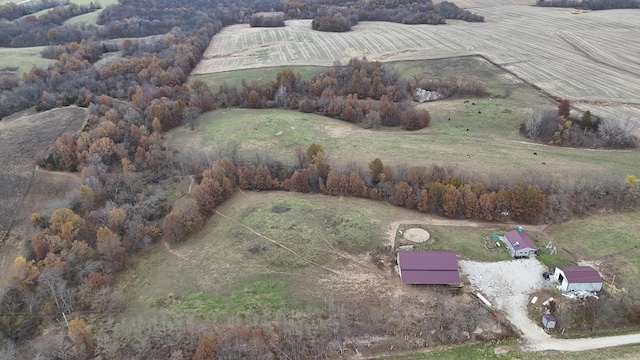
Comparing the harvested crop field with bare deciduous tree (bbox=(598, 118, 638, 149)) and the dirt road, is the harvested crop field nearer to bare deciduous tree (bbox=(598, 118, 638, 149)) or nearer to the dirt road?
bare deciduous tree (bbox=(598, 118, 638, 149))

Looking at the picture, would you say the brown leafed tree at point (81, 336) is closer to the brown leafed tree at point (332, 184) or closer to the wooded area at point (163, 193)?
the wooded area at point (163, 193)

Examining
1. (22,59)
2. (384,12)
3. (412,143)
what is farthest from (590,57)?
(22,59)

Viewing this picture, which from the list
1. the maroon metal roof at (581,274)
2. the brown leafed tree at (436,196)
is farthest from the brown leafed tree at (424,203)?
the maroon metal roof at (581,274)

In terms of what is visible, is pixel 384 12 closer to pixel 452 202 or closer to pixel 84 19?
pixel 84 19

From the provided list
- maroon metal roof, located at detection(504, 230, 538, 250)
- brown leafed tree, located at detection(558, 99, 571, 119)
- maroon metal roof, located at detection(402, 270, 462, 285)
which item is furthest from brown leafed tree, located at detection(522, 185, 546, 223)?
brown leafed tree, located at detection(558, 99, 571, 119)

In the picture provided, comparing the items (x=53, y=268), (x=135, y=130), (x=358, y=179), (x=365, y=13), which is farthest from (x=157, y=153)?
(x=365, y=13)

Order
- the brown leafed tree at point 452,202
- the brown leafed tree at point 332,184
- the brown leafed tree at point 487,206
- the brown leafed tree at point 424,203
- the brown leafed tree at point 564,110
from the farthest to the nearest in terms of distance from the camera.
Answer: the brown leafed tree at point 564,110 < the brown leafed tree at point 332,184 < the brown leafed tree at point 424,203 < the brown leafed tree at point 452,202 < the brown leafed tree at point 487,206
